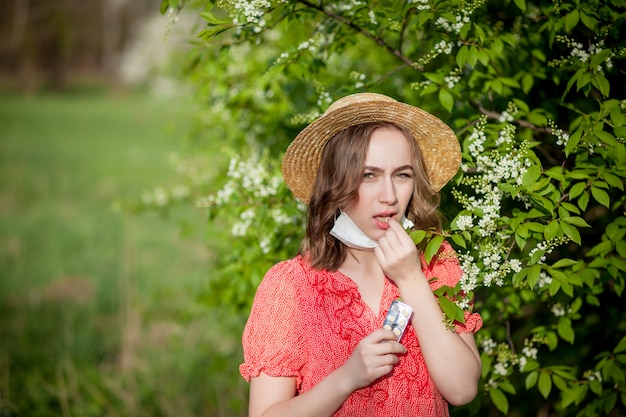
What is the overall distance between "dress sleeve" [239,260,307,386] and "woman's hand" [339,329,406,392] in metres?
0.20

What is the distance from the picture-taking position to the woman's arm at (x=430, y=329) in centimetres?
188

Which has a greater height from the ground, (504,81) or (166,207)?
(504,81)

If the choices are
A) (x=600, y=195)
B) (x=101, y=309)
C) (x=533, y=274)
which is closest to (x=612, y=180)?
(x=600, y=195)

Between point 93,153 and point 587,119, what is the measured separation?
583 inches

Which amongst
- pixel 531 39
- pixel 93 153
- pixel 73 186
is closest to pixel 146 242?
pixel 73 186

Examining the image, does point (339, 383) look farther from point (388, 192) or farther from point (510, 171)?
point (510, 171)

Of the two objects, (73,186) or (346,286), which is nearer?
(346,286)

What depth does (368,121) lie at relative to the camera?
6.85 ft

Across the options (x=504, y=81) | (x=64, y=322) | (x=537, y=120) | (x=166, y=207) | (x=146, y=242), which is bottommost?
(x=146, y=242)

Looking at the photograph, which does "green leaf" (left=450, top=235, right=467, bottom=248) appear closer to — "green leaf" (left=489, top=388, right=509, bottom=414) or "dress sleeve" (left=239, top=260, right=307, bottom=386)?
"dress sleeve" (left=239, top=260, right=307, bottom=386)

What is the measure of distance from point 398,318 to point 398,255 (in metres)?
0.19

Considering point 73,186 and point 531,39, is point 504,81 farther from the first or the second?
point 73,186

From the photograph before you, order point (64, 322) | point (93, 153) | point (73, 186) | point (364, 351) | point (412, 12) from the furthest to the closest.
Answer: point (93, 153) < point (73, 186) < point (64, 322) < point (412, 12) < point (364, 351)

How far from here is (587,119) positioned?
7.44 ft
